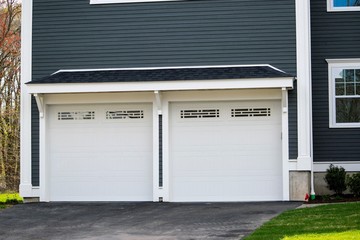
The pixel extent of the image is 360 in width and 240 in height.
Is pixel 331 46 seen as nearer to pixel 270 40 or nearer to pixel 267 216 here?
pixel 270 40

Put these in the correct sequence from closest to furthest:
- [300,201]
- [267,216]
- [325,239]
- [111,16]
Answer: [325,239] < [267,216] < [300,201] < [111,16]

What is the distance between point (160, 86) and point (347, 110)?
5.03 meters

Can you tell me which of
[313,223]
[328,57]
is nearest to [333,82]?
[328,57]

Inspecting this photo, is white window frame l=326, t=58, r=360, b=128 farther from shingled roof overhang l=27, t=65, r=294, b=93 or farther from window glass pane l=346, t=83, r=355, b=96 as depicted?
shingled roof overhang l=27, t=65, r=294, b=93

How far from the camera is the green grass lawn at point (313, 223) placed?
11.2 meters

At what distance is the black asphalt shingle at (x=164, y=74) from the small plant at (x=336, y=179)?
272 centimetres

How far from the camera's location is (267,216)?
13.8 m

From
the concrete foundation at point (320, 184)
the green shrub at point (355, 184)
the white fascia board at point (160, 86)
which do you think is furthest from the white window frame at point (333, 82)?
the white fascia board at point (160, 86)

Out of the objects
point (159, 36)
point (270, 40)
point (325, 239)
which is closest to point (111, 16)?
point (159, 36)

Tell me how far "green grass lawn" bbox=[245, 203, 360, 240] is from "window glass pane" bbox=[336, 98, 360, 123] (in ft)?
13.1

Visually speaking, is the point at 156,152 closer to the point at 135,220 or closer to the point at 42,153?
the point at 42,153

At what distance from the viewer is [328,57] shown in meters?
18.3

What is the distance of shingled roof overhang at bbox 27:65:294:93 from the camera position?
16.2 metres

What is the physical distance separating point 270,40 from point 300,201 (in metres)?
3.84
